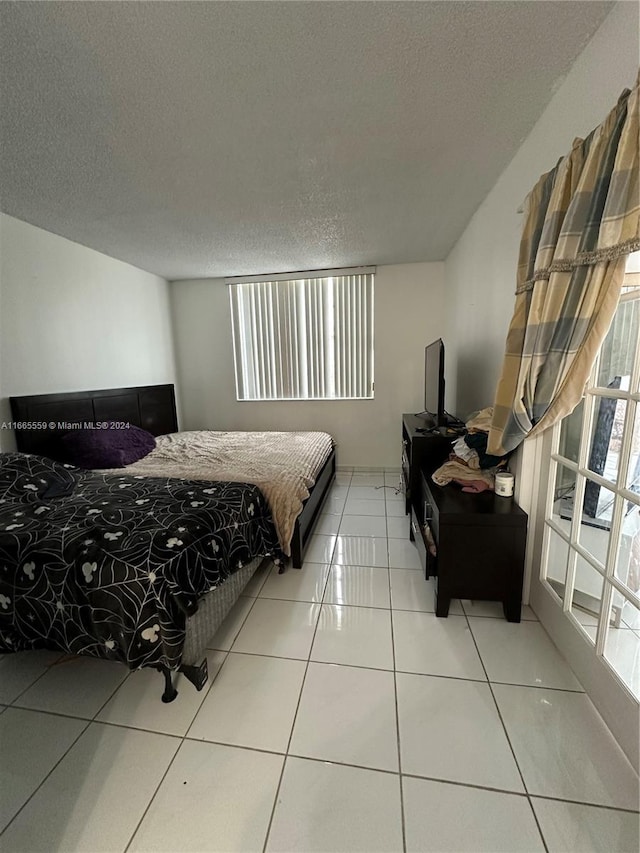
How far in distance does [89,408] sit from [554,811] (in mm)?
3621

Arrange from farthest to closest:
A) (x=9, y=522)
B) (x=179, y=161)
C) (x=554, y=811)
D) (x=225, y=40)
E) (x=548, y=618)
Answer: (x=179, y=161) < (x=548, y=618) < (x=9, y=522) < (x=225, y=40) < (x=554, y=811)

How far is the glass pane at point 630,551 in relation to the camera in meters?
1.14

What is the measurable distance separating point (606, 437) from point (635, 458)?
0.55ft

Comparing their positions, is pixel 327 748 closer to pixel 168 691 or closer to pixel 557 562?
pixel 168 691

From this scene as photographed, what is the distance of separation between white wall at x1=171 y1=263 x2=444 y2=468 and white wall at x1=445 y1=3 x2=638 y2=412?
415 mm

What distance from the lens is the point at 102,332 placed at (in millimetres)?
3141

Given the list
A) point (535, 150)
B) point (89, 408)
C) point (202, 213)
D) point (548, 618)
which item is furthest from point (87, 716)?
point (535, 150)

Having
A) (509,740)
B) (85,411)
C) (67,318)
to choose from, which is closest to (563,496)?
(509,740)

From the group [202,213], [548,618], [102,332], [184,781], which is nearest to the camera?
[184,781]

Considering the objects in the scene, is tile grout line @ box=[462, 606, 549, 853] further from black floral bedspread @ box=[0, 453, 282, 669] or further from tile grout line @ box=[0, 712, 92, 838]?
tile grout line @ box=[0, 712, 92, 838]

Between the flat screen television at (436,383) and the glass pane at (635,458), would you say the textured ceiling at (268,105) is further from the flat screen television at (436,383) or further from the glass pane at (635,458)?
the glass pane at (635,458)

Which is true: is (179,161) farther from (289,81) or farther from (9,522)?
(9,522)

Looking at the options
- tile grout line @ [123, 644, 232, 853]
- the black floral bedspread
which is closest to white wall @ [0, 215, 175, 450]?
the black floral bedspread

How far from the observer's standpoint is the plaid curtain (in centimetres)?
99
